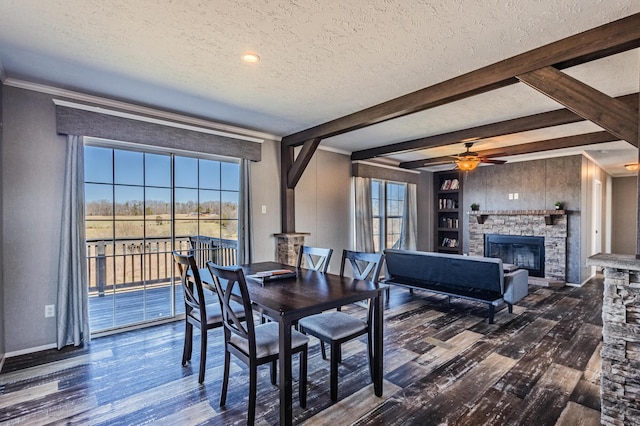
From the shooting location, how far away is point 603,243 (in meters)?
7.72

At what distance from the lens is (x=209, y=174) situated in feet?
13.9

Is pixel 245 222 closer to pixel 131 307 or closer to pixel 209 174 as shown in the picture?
pixel 209 174

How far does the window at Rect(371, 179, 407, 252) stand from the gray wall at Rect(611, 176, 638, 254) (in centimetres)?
653

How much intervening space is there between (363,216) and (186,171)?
133 inches

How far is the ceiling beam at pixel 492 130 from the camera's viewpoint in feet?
11.6

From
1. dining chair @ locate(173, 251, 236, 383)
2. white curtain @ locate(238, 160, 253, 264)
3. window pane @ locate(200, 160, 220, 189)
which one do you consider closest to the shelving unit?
white curtain @ locate(238, 160, 253, 264)

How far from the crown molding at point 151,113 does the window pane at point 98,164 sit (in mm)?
460

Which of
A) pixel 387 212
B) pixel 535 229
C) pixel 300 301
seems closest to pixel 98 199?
pixel 300 301

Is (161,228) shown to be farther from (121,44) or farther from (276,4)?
(276,4)

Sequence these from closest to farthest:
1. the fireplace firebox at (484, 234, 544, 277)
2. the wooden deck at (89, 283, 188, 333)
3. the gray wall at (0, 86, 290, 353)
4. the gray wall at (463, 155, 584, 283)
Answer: the gray wall at (0, 86, 290, 353) → the wooden deck at (89, 283, 188, 333) → the gray wall at (463, 155, 584, 283) → the fireplace firebox at (484, 234, 544, 277)

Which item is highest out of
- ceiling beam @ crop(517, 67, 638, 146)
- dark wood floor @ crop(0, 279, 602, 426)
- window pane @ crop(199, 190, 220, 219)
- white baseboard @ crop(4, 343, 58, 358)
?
ceiling beam @ crop(517, 67, 638, 146)

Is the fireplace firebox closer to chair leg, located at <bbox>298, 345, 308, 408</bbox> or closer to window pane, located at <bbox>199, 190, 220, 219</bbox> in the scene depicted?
window pane, located at <bbox>199, 190, 220, 219</bbox>

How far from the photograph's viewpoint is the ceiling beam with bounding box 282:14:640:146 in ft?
6.50

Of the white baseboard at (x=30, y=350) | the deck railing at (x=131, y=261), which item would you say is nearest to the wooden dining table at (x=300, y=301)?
the deck railing at (x=131, y=261)
